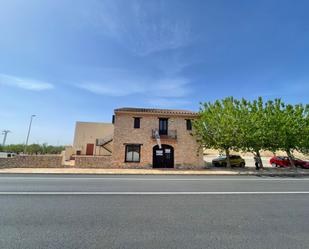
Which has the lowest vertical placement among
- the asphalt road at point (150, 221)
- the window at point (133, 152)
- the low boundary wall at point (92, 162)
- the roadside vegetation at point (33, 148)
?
the asphalt road at point (150, 221)

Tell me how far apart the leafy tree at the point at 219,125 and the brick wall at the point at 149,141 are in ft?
4.72

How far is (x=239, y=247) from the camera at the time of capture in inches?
137

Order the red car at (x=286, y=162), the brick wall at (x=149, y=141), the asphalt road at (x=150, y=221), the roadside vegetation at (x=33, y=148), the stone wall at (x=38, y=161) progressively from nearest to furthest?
the asphalt road at (x=150, y=221) < the stone wall at (x=38, y=161) < the brick wall at (x=149, y=141) < the red car at (x=286, y=162) < the roadside vegetation at (x=33, y=148)

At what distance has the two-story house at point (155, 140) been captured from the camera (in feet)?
65.2

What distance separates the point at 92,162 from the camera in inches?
738

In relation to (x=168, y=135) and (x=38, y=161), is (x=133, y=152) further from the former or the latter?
(x=38, y=161)

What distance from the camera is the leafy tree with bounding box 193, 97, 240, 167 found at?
18678 mm

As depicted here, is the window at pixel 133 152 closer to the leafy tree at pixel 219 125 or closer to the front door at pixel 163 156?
the front door at pixel 163 156

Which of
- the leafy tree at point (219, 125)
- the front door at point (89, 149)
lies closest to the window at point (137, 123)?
the leafy tree at point (219, 125)

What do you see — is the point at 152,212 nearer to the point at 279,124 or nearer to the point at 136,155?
the point at 136,155

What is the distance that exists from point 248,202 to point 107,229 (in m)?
5.43

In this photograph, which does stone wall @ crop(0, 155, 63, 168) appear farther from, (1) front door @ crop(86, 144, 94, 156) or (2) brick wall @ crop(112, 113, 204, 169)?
(1) front door @ crop(86, 144, 94, 156)

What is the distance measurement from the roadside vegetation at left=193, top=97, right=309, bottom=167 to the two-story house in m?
1.62

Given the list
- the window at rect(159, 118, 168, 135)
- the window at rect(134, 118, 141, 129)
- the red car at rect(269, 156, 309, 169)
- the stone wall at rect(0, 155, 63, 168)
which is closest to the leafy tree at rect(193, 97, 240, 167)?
the window at rect(159, 118, 168, 135)
